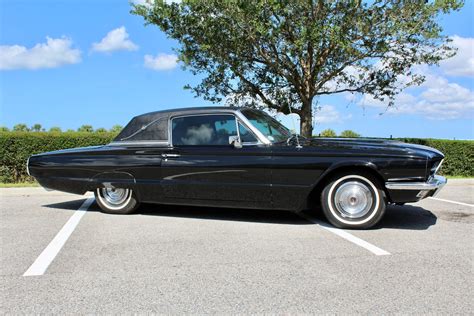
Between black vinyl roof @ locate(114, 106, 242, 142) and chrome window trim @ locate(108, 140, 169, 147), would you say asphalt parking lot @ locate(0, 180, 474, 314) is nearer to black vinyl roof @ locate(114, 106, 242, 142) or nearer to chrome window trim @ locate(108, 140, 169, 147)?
chrome window trim @ locate(108, 140, 169, 147)

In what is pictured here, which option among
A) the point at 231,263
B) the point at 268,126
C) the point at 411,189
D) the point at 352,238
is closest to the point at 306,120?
the point at 268,126

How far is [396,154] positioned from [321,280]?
242 cm

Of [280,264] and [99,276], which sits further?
[280,264]

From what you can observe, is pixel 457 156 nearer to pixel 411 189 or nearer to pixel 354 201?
pixel 411 189

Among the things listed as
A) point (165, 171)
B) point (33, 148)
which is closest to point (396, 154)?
point (165, 171)

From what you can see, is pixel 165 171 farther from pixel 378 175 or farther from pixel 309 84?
pixel 309 84

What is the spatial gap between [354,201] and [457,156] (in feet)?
31.7

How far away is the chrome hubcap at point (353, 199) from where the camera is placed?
567 cm

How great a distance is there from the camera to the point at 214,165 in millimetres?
5949

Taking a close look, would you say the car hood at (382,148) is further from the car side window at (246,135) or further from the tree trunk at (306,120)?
the tree trunk at (306,120)

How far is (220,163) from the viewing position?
5934mm

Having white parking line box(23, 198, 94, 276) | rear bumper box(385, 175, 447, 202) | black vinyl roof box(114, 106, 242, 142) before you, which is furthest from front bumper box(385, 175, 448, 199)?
white parking line box(23, 198, 94, 276)

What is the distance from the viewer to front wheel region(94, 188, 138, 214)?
661 cm

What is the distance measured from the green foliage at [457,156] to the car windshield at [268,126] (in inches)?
347
